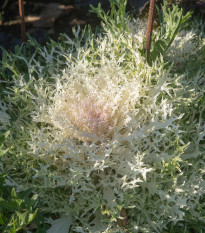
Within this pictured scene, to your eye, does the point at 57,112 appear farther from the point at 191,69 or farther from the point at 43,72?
the point at 191,69

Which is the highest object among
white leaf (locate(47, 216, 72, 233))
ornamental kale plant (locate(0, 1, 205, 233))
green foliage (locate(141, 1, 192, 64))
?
green foliage (locate(141, 1, 192, 64))

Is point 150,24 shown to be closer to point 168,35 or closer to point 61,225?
point 168,35

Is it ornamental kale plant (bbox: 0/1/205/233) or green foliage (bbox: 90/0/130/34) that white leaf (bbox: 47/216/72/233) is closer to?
ornamental kale plant (bbox: 0/1/205/233)

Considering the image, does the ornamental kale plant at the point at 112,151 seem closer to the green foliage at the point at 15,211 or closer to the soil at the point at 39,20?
the green foliage at the point at 15,211

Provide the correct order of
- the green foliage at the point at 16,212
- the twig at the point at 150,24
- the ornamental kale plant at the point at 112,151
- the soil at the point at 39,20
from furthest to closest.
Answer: the soil at the point at 39,20 < the twig at the point at 150,24 < the ornamental kale plant at the point at 112,151 < the green foliage at the point at 16,212

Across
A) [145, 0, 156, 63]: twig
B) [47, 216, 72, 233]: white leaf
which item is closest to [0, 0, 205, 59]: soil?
[145, 0, 156, 63]: twig

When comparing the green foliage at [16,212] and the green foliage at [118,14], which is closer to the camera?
the green foliage at [16,212]

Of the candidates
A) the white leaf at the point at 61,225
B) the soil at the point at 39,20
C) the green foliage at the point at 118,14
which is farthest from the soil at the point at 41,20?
the white leaf at the point at 61,225

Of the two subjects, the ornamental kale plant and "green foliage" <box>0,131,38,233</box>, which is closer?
"green foliage" <box>0,131,38,233</box>
